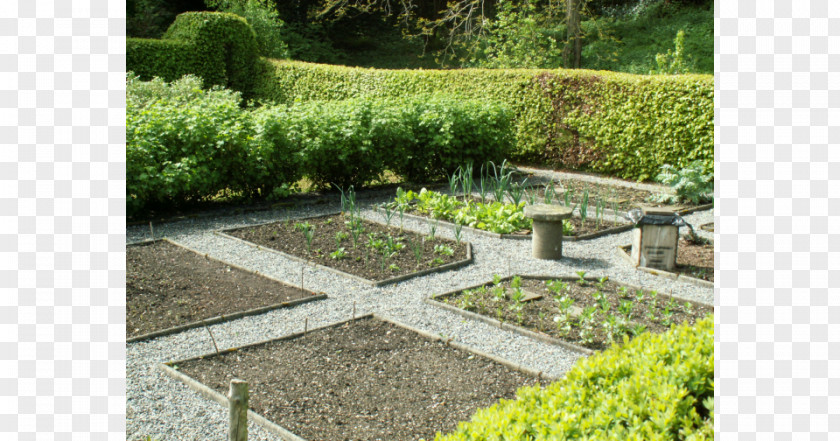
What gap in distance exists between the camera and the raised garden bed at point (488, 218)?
7699 mm

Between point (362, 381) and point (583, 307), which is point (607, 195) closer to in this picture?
point (583, 307)

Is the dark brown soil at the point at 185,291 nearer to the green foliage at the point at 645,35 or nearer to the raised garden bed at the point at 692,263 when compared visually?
the raised garden bed at the point at 692,263

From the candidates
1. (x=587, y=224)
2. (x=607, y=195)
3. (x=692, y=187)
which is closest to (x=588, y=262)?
(x=587, y=224)

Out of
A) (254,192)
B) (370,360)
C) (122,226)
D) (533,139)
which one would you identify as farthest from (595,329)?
(533,139)

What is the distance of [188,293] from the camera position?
555cm

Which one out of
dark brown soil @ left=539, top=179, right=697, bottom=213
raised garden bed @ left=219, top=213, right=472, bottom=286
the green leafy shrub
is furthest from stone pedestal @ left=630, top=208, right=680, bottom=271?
the green leafy shrub

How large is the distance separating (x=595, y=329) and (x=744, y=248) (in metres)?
3.56

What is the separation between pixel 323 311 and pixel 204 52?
1412 centimetres

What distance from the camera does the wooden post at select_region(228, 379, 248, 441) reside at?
94.7 inches

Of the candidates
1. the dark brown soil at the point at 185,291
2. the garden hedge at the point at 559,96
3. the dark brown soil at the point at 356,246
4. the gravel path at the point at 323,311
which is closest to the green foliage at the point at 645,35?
the garden hedge at the point at 559,96

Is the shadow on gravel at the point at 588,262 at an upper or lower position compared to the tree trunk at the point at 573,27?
lower

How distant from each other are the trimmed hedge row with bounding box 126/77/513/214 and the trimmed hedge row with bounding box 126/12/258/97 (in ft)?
16.9

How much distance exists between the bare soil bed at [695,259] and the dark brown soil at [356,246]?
2.01 metres

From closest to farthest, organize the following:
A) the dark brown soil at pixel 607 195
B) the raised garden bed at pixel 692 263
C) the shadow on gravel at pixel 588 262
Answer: the raised garden bed at pixel 692 263
the shadow on gravel at pixel 588 262
the dark brown soil at pixel 607 195
